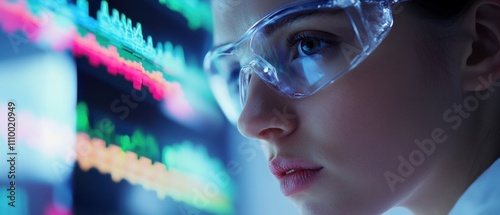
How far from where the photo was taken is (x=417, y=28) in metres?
0.83

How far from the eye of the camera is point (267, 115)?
843 mm

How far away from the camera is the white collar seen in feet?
2.68

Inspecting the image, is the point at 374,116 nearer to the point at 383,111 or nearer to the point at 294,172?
the point at 383,111

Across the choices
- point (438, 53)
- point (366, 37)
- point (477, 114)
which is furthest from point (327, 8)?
point (477, 114)

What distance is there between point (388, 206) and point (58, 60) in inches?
20.8

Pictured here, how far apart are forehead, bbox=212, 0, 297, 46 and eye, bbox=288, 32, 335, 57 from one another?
0.05 meters

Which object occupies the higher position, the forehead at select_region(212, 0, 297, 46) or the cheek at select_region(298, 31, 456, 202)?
the forehead at select_region(212, 0, 297, 46)

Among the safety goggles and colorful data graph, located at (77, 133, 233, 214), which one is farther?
colorful data graph, located at (77, 133, 233, 214)

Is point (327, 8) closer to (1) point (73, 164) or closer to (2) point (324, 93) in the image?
(2) point (324, 93)

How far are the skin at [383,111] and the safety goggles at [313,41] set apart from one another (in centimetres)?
3

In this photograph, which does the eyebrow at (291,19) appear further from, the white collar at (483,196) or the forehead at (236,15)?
the white collar at (483,196)

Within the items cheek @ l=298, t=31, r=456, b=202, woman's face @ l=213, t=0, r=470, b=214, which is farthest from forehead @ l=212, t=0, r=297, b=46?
cheek @ l=298, t=31, r=456, b=202

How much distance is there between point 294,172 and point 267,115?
91mm

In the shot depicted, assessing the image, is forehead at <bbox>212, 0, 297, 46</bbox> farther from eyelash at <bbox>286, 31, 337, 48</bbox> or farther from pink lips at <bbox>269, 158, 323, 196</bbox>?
pink lips at <bbox>269, 158, 323, 196</bbox>
